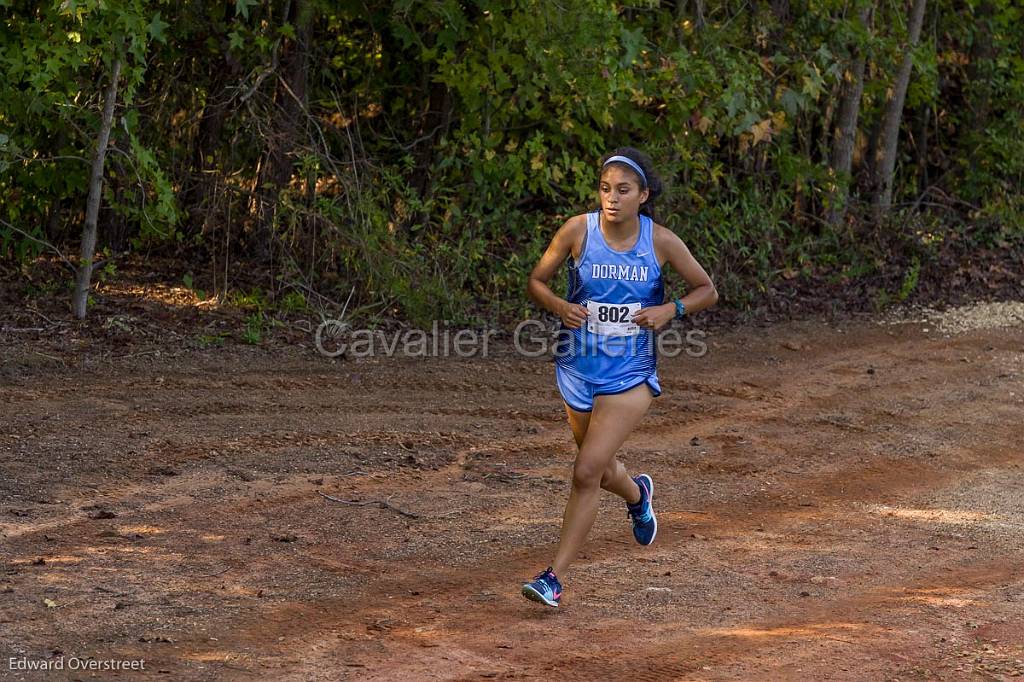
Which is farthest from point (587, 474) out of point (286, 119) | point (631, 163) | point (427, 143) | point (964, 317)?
point (964, 317)

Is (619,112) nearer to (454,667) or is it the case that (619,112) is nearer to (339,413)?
(339,413)

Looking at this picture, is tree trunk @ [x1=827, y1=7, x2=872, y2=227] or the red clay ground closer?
the red clay ground

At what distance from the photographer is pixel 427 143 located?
12.1m

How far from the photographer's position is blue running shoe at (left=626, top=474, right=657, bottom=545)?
6.01 meters

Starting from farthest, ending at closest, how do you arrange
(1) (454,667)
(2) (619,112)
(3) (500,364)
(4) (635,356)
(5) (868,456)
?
(2) (619,112) → (3) (500,364) → (5) (868,456) → (4) (635,356) → (1) (454,667)

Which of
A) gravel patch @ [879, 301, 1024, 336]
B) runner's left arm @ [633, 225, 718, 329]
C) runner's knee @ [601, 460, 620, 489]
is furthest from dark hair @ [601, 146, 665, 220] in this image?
gravel patch @ [879, 301, 1024, 336]

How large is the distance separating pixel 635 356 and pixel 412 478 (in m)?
2.16

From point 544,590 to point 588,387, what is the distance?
849 millimetres

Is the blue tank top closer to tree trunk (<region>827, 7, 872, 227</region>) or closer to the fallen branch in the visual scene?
the fallen branch

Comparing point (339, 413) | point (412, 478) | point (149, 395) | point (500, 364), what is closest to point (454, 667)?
point (412, 478)

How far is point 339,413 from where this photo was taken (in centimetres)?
834

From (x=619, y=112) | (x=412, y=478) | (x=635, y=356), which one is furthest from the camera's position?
(x=619, y=112)

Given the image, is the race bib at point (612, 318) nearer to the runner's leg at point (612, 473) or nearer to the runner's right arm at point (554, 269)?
the runner's right arm at point (554, 269)

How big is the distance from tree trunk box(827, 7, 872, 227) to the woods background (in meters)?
0.02
